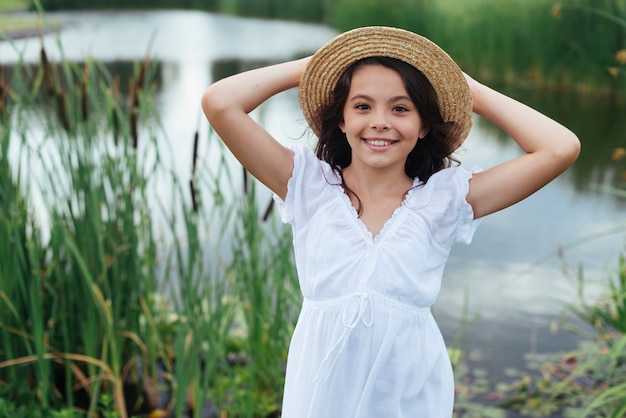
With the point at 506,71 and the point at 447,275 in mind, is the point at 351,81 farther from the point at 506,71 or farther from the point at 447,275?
the point at 506,71

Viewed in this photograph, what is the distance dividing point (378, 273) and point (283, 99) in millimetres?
5813

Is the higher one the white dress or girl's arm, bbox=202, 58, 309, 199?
girl's arm, bbox=202, 58, 309, 199

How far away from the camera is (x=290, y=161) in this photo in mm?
1217

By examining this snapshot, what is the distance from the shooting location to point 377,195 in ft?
4.01

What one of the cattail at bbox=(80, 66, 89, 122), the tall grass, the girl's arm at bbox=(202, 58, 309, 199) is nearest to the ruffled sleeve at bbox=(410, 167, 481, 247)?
the girl's arm at bbox=(202, 58, 309, 199)

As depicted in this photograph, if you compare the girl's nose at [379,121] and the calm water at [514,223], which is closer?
the girl's nose at [379,121]

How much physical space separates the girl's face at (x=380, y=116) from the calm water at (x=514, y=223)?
11.6 inches

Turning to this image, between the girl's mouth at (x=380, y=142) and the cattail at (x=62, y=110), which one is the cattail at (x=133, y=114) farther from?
the girl's mouth at (x=380, y=142)

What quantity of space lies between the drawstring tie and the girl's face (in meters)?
0.20

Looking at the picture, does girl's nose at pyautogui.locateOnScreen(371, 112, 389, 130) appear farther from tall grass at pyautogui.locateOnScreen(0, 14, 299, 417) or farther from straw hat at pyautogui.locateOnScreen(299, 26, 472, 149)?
tall grass at pyautogui.locateOnScreen(0, 14, 299, 417)

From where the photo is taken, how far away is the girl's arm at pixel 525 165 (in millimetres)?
1185

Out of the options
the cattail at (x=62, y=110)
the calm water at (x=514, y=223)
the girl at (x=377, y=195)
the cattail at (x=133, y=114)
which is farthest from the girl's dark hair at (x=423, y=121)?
the cattail at (x=62, y=110)

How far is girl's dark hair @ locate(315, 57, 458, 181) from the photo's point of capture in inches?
45.3

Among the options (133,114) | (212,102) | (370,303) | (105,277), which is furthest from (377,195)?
(105,277)
